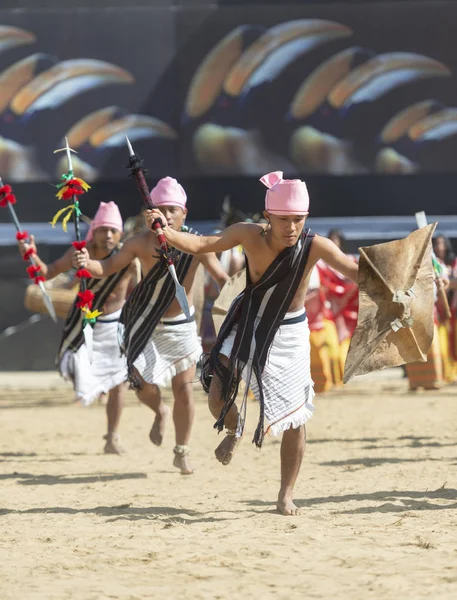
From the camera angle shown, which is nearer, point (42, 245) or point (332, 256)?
point (332, 256)

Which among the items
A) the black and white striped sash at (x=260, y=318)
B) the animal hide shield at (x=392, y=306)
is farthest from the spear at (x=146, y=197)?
the animal hide shield at (x=392, y=306)

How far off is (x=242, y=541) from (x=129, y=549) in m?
0.50

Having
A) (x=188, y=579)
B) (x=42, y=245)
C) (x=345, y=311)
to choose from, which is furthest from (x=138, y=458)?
(x=42, y=245)

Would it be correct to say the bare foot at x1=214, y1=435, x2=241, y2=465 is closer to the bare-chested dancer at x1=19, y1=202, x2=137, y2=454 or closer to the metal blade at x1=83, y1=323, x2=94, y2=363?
the metal blade at x1=83, y1=323, x2=94, y2=363

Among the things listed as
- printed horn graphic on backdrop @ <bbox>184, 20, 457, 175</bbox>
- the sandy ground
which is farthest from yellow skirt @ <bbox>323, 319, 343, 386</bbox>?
printed horn graphic on backdrop @ <bbox>184, 20, 457, 175</bbox>

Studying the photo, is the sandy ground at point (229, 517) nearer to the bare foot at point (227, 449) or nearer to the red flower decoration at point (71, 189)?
the bare foot at point (227, 449)

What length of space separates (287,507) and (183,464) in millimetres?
1678

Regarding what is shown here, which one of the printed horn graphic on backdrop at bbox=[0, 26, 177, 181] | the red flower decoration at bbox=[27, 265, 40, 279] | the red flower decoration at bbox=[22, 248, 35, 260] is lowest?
the red flower decoration at bbox=[27, 265, 40, 279]

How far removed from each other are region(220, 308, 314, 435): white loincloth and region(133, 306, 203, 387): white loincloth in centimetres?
157

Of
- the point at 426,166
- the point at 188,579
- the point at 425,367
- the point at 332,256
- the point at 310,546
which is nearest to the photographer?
the point at 188,579

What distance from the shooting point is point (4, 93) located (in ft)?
50.2

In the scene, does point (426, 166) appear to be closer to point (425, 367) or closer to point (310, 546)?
point (425, 367)

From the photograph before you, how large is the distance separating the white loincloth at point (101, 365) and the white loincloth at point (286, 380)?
2.79 m

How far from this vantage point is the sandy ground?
4.60 metres
